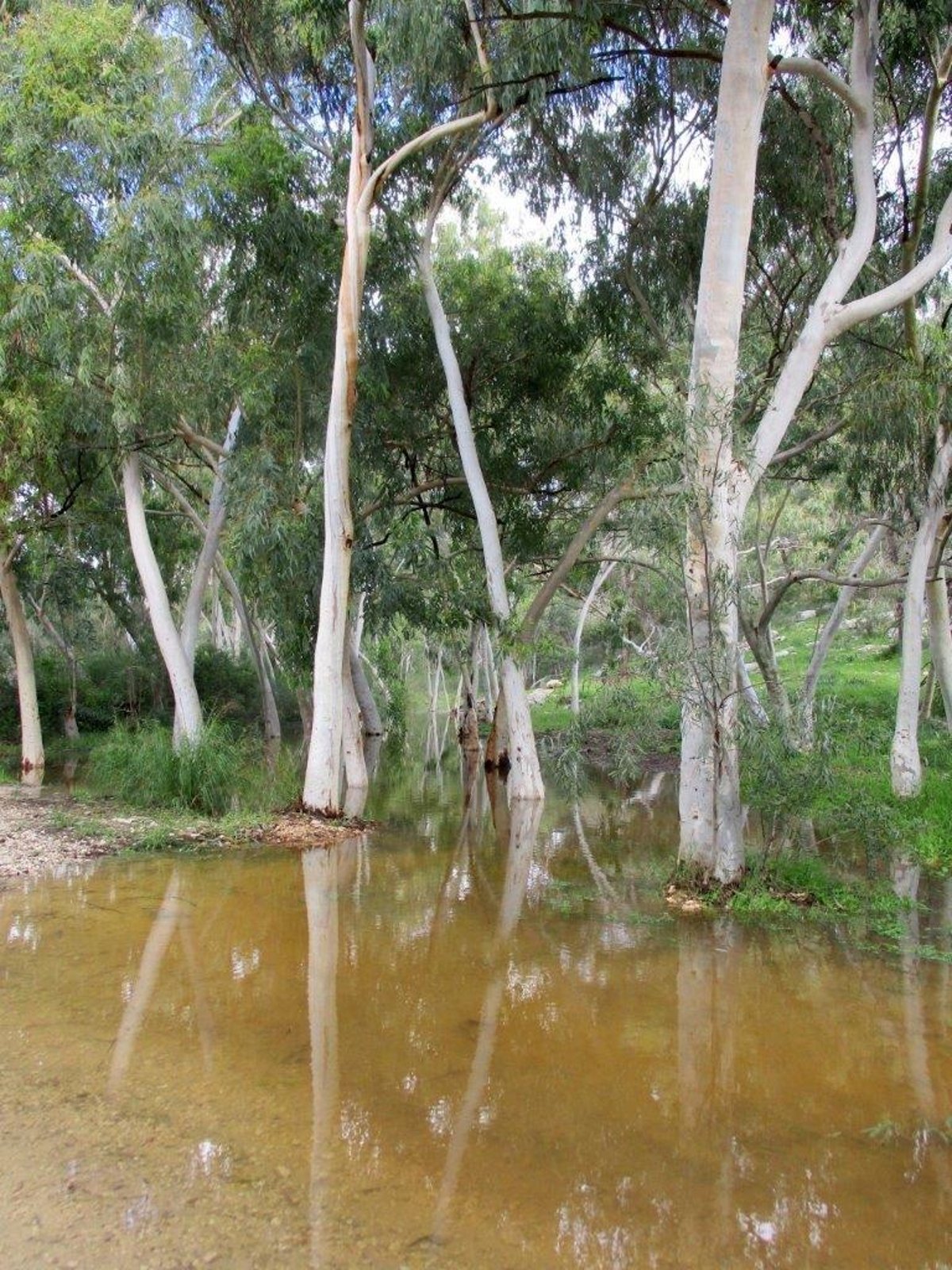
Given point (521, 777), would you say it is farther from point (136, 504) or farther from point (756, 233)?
point (756, 233)

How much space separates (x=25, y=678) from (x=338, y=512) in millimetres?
8074

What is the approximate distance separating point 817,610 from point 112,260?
100 feet

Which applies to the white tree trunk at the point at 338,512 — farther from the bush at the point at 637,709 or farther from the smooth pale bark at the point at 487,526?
the bush at the point at 637,709

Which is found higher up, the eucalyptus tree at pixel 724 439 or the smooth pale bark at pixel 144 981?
the eucalyptus tree at pixel 724 439

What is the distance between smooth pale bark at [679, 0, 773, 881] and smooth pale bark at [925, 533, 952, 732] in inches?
223

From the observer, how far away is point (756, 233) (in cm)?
1248

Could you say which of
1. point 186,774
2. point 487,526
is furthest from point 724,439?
point 186,774

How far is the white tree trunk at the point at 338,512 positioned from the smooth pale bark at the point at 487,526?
6.81 ft

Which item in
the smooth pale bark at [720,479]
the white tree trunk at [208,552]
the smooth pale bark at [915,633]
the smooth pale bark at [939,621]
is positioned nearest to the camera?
the smooth pale bark at [720,479]

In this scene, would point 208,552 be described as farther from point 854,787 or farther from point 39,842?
point 854,787

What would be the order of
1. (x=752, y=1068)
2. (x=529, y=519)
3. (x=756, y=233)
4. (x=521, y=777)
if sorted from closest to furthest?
(x=752, y=1068) → (x=756, y=233) → (x=521, y=777) → (x=529, y=519)

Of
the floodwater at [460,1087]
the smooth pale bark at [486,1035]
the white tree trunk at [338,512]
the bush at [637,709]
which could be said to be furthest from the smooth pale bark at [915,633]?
the white tree trunk at [338,512]

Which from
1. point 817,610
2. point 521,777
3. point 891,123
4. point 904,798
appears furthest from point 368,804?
point 817,610

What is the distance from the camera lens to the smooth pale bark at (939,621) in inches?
452
